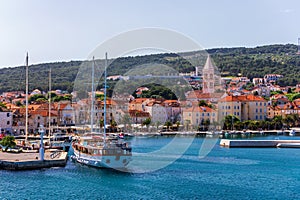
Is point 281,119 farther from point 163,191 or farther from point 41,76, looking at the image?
point 41,76

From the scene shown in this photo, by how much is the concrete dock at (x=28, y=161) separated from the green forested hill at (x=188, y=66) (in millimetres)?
48450

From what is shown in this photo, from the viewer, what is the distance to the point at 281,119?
53031 millimetres

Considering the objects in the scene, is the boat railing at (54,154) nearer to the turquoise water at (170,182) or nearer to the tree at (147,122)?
the turquoise water at (170,182)

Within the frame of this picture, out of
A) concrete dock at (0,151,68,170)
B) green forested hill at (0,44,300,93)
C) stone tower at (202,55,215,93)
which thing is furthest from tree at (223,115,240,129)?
concrete dock at (0,151,68,170)

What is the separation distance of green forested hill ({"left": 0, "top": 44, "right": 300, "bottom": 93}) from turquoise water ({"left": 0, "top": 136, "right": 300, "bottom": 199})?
165 feet

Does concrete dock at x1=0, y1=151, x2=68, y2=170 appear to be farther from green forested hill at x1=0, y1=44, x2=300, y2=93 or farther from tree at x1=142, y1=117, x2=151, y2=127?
green forested hill at x1=0, y1=44, x2=300, y2=93

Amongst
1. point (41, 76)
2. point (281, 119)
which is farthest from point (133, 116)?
point (41, 76)

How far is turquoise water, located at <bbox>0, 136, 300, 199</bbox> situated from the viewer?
53.9 feet

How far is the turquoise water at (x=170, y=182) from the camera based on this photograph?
647 inches

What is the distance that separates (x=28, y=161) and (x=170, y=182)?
21.0 ft

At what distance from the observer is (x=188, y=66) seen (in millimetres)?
88250

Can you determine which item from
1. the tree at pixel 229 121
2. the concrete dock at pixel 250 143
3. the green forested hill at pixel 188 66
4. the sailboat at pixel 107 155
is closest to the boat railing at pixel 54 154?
the sailboat at pixel 107 155

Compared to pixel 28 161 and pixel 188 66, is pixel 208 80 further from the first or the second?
pixel 28 161

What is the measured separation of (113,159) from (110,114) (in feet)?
95.6
